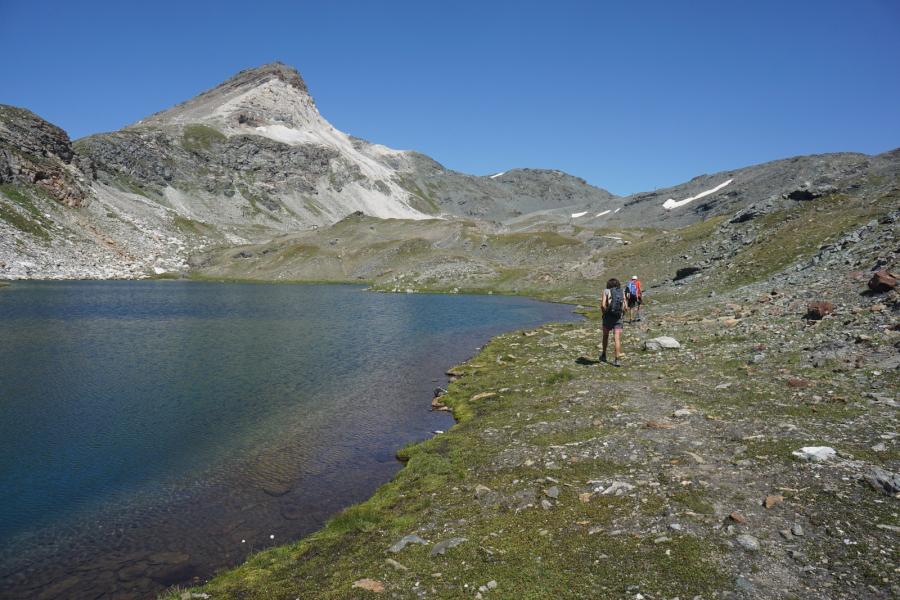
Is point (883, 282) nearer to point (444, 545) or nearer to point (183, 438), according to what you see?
point (444, 545)

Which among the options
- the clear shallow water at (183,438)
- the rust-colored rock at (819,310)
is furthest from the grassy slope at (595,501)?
the clear shallow water at (183,438)

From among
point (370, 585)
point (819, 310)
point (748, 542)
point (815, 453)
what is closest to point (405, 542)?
point (370, 585)

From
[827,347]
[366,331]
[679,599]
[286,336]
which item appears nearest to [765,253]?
[827,347]

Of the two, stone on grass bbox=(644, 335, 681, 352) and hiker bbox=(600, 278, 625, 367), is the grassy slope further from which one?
stone on grass bbox=(644, 335, 681, 352)

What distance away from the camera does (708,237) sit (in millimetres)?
87250

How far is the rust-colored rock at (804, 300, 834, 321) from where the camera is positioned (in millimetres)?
26406

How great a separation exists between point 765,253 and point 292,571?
63.6 meters

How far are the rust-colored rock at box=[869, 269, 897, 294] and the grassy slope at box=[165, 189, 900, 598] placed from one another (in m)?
4.33

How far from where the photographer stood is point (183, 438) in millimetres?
23562

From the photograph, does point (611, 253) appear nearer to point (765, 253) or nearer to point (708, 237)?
point (708, 237)

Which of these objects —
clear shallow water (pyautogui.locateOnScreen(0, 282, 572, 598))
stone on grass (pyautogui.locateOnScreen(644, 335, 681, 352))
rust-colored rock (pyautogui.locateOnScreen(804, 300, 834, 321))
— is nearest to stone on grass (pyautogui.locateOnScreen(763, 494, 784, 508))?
clear shallow water (pyautogui.locateOnScreen(0, 282, 572, 598))

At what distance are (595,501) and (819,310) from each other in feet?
73.6

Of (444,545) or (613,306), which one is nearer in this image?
(444,545)

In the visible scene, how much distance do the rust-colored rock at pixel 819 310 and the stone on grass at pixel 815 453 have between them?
57.7 feet
